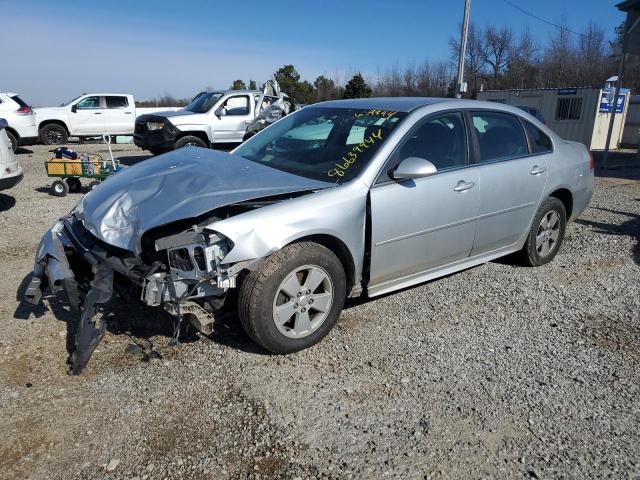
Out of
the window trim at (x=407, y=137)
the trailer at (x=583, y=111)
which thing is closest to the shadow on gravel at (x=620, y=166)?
the trailer at (x=583, y=111)

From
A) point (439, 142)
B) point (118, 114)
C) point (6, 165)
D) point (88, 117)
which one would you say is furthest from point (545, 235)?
point (118, 114)

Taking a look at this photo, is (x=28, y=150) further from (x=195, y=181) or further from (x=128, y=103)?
(x=195, y=181)

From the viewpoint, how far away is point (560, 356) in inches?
137

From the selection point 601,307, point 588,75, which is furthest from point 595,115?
point 588,75

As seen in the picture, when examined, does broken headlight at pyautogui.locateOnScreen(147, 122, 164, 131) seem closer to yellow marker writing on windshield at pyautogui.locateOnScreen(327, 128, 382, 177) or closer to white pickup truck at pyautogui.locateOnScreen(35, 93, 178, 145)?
white pickup truck at pyautogui.locateOnScreen(35, 93, 178, 145)

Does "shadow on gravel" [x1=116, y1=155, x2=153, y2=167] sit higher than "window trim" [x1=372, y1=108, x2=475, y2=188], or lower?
lower

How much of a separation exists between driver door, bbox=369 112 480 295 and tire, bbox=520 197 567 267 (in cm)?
104

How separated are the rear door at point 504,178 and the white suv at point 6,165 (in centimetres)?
641

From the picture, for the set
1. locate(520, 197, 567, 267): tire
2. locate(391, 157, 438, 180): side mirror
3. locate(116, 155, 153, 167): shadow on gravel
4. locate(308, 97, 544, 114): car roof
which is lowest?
locate(116, 155, 153, 167): shadow on gravel

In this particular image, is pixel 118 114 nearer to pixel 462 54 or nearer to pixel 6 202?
pixel 6 202

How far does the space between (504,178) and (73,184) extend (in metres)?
7.56

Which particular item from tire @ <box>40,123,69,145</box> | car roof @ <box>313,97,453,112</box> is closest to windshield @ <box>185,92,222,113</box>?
tire @ <box>40,123,69,145</box>

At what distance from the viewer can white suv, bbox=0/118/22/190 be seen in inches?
279

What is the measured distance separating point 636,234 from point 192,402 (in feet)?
19.6
